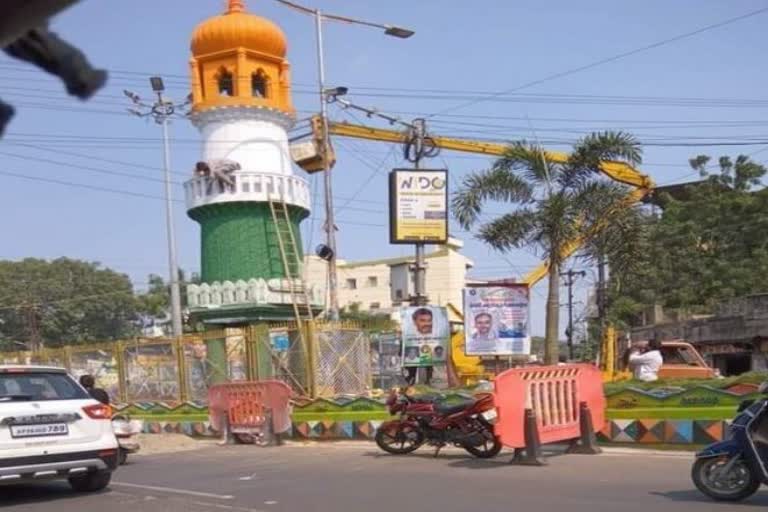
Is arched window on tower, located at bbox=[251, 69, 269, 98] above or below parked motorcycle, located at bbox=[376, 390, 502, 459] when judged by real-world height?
above

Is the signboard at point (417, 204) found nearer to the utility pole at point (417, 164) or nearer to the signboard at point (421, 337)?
the utility pole at point (417, 164)

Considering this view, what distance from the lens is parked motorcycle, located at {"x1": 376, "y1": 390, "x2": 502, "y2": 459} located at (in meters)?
12.4

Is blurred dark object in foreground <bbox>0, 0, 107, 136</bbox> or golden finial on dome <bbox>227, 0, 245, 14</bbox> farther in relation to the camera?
golden finial on dome <bbox>227, 0, 245, 14</bbox>

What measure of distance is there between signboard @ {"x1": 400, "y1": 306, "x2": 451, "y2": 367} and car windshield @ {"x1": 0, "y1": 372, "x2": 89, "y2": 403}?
52.9 ft

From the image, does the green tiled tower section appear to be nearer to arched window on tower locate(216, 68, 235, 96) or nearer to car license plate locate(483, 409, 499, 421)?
arched window on tower locate(216, 68, 235, 96)

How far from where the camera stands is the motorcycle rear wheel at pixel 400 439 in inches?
531

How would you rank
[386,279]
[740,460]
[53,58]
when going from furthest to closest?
[386,279] < [740,460] < [53,58]

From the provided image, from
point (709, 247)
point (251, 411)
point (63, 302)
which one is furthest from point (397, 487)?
point (63, 302)

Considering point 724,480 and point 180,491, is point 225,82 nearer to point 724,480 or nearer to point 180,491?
point 180,491

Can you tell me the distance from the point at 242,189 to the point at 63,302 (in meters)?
35.8

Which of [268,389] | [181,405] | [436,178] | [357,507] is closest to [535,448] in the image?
[357,507]

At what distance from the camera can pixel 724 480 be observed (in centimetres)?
847

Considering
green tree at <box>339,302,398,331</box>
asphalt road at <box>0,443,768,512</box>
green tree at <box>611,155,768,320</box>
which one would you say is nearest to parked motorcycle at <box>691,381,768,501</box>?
asphalt road at <box>0,443,768,512</box>

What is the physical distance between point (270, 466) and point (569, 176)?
10320 millimetres
